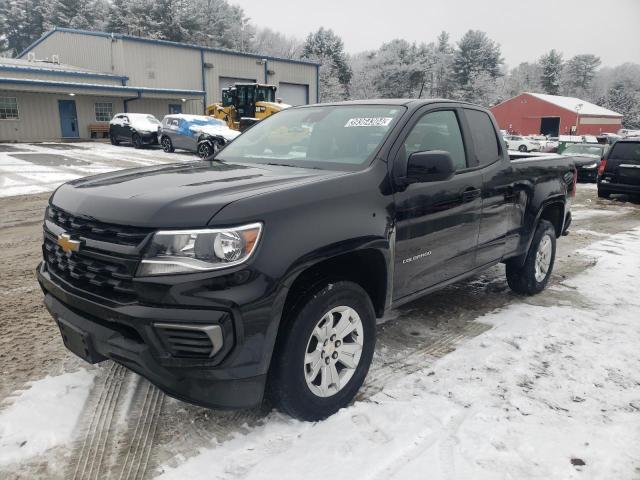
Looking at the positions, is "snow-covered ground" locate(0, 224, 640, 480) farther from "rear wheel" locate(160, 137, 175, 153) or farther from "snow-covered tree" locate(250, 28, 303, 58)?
"snow-covered tree" locate(250, 28, 303, 58)

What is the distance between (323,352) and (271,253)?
0.73 meters

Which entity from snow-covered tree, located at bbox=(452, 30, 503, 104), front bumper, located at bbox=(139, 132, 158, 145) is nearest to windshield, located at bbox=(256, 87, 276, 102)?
front bumper, located at bbox=(139, 132, 158, 145)

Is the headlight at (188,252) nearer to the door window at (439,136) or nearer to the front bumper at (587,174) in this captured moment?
the door window at (439,136)

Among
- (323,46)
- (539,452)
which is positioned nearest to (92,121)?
(539,452)

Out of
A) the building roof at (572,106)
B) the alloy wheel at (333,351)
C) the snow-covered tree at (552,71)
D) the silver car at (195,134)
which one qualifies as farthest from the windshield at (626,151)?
the snow-covered tree at (552,71)

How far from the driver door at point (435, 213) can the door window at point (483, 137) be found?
0.51ft

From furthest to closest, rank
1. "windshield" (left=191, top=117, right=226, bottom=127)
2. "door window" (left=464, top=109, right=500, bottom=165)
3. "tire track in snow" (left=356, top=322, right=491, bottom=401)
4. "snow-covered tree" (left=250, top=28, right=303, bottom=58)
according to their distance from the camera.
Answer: "snow-covered tree" (left=250, top=28, right=303, bottom=58) → "windshield" (left=191, top=117, right=226, bottom=127) → "door window" (left=464, top=109, right=500, bottom=165) → "tire track in snow" (left=356, top=322, right=491, bottom=401)

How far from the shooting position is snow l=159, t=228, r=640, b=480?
243 cm

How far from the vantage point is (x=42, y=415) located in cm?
278

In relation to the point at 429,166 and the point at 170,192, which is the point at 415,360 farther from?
the point at 170,192

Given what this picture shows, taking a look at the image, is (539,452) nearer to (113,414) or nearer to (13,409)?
(113,414)

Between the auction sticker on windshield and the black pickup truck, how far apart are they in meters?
0.02

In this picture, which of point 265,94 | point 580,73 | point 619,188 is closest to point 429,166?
point 619,188

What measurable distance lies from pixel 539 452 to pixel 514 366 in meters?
0.98
